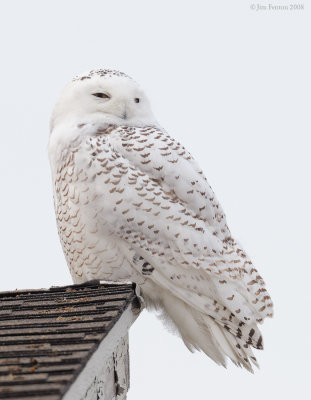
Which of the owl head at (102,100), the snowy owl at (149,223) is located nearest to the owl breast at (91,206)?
the snowy owl at (149,223)

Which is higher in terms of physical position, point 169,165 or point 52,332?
point 169,165

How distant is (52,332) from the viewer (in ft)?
6.60

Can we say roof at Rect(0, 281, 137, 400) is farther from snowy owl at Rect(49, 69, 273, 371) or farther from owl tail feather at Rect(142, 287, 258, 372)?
owl tail feather at Rect(142, 287, 258, 372)

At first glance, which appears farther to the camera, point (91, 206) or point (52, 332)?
point (91, 206)

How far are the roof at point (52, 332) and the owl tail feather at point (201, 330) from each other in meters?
0.39

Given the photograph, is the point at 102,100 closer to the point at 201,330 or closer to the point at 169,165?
the point at 169,165

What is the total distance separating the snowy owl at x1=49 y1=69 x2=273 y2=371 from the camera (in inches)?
120

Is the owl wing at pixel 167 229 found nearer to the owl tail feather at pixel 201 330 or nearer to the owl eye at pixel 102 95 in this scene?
the owl tail feather at pixel 201 330

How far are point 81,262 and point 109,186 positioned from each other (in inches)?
15.4

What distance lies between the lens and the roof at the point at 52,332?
156 centimetres

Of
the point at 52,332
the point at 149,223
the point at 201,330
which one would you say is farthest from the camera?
the point at 201,330

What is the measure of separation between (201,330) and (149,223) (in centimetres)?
56

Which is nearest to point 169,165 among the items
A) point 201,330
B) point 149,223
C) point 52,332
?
point 149,223

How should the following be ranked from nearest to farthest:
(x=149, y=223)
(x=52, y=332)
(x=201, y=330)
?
(x=52, y=332), (x=149, y=223), (x=201, y=330)
